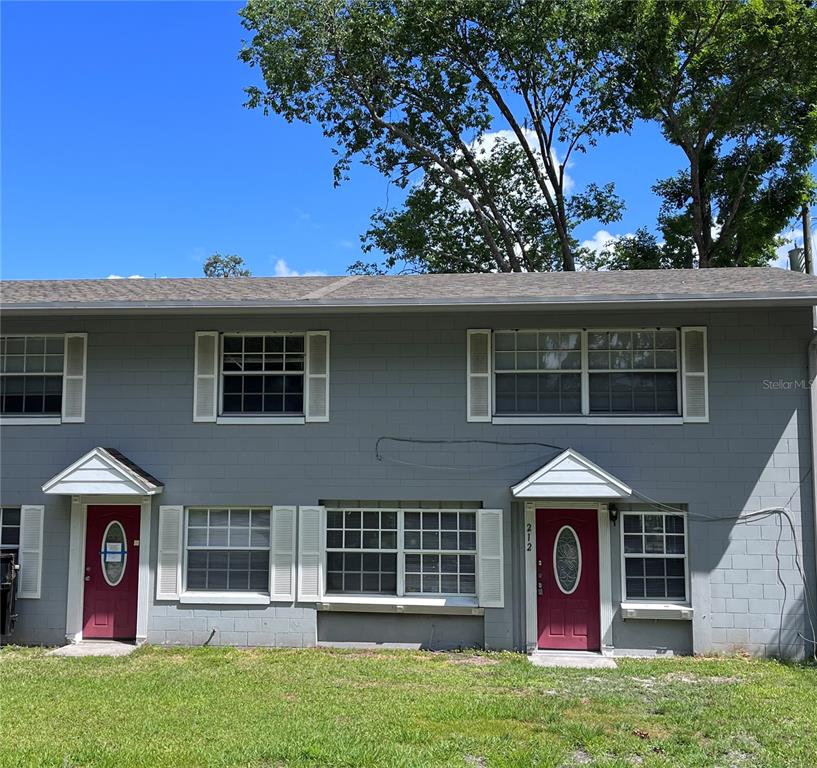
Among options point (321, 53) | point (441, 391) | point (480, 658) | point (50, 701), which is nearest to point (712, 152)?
point (321, 53)

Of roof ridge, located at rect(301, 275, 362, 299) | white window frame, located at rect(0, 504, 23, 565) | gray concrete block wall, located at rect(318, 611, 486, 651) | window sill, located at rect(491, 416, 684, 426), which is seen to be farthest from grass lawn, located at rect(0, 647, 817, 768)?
roof ridge, located at rect(301, 275, 362, 299)

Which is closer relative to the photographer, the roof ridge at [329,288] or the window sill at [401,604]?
the window sill at [401,604]

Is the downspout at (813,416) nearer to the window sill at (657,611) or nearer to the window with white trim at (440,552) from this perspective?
the window sill at (657,611)

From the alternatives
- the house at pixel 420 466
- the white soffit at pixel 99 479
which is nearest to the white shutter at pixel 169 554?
the house at pixel 420 466

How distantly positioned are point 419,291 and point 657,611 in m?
5.49

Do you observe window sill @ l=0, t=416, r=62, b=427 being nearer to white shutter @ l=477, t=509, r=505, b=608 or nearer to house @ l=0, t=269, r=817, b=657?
house @ l=0, t=269, r=817, b=657

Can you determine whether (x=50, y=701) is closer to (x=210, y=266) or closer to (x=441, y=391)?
(x=441, y=391)

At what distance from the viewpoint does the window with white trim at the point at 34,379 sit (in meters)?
10.8

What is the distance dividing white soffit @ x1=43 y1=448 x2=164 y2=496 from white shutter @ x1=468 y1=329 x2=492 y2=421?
4593 mm

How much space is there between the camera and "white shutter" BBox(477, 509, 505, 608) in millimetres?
9906

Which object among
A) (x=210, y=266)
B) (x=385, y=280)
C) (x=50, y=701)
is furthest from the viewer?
(x=210, y=266)

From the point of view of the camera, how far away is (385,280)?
41.1ft

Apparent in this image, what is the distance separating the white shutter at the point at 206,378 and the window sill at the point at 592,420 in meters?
4.00

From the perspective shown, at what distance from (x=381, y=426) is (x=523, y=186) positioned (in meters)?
16.7
